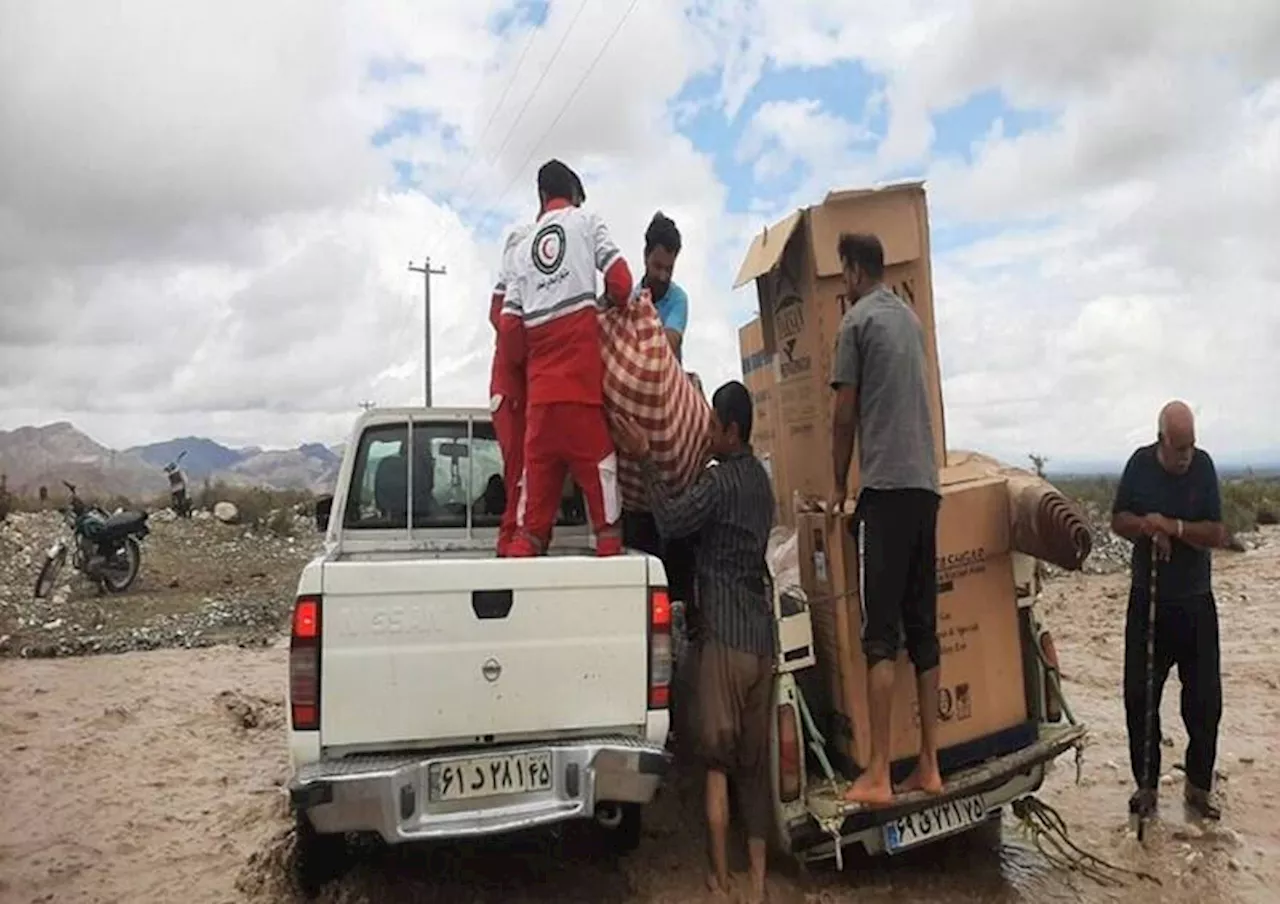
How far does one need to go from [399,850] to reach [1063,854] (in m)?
2.81

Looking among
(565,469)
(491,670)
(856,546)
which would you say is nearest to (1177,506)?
(856,546)

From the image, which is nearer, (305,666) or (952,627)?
(305,666)

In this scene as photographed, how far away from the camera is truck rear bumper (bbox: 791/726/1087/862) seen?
3.83 meters

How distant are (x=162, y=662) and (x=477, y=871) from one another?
6.10 metres

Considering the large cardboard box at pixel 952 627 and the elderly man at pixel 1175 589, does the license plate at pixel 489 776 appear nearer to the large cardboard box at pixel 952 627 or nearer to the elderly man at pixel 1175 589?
the large cardboard box at pixel 952 627

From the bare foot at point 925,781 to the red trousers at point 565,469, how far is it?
141 centimetres

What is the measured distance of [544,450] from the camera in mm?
4293

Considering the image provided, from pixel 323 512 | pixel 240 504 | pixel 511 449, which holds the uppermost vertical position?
pixel 240 504

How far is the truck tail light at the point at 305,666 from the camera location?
3.48 m

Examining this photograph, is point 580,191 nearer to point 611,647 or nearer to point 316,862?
point 611,647

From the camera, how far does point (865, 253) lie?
13.1 ft

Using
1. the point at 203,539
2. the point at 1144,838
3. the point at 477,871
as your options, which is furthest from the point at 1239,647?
the point at 203,539

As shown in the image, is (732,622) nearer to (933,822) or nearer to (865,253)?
(933,822)

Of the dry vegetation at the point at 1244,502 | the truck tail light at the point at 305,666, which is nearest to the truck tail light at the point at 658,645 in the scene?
the truck tail light at the point at 305,666
